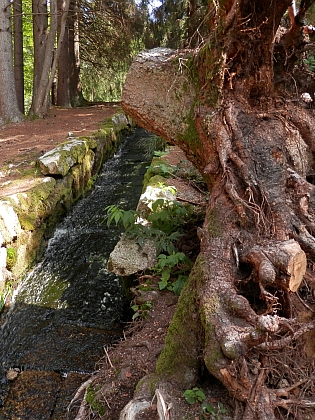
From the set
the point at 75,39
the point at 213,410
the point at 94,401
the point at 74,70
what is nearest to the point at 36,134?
the point at 94,401

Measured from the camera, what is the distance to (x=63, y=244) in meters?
5.77

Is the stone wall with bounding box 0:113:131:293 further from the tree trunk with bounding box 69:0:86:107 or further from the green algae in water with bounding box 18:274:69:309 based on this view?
the tree trunk with bounding box 69:0:86:107

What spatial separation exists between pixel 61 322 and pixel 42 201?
221 centimetres

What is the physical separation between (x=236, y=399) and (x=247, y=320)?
45 centimetres

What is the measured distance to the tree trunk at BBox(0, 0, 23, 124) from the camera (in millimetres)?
9383

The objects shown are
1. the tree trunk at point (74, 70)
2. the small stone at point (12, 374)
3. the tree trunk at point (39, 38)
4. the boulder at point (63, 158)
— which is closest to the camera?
the small stone at point (12, 374)

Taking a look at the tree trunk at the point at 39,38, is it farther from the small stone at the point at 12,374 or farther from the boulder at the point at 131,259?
the small stone at the point at 12,374

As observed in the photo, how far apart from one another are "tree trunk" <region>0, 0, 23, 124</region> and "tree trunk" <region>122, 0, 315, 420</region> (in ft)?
24.3

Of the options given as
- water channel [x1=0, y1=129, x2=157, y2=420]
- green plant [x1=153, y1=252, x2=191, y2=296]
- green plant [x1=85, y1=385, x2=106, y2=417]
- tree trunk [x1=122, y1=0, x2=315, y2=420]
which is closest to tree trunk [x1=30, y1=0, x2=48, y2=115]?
water channel [x1=0, y1=129, x2=157, y2=420]

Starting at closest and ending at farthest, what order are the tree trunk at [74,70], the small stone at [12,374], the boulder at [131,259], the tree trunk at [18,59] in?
1. the small stone at [12,374]
2. the boulder at [131,259]
3. the tree trunk at [18,59]
4. the tree trunk at [74,70]

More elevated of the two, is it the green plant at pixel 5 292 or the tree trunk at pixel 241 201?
the tree trunk at pixel 241 201

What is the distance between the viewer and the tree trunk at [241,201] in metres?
2.10

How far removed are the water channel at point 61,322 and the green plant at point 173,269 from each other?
0.91 m

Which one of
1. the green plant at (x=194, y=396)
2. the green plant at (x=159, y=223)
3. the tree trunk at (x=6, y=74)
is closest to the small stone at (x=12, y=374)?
the green plant at (x=159, y=223)
